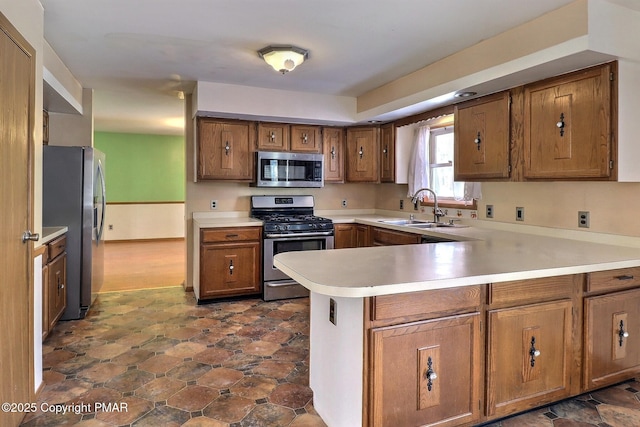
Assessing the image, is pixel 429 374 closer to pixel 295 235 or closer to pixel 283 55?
pixel 283 55

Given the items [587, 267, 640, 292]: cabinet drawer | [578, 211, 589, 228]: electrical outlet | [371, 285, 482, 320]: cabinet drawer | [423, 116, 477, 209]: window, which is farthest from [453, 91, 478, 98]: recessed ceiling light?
[371, 285, 482, 320]: cabinet drawer

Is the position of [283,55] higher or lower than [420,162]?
higher

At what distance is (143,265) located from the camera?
6.15 m

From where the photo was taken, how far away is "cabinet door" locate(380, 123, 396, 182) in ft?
15.0

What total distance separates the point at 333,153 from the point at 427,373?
3.46 meters

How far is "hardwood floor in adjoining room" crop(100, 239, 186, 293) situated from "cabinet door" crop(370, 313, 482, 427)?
12.7 feet

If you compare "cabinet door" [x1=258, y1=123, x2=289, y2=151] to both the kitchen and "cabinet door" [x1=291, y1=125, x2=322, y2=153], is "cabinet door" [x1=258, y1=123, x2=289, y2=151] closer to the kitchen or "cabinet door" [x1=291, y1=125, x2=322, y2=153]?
"cabinet door" [x1=291, y1=125, x2=322, y2=153]

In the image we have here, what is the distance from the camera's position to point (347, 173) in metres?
4.94

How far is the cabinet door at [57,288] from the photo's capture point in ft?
10.1

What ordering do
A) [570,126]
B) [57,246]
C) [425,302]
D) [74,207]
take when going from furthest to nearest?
[74,207] < [57,246] < [570,126] < [425,302]

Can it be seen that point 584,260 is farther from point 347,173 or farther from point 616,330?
point 347,173

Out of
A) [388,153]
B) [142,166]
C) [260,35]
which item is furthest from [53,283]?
[142,166]

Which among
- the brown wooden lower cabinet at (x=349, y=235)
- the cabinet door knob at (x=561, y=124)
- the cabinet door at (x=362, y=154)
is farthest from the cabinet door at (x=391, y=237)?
the cabinet door knob at (x=561, y=124)

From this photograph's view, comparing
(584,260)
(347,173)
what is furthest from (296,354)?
(347,173)
